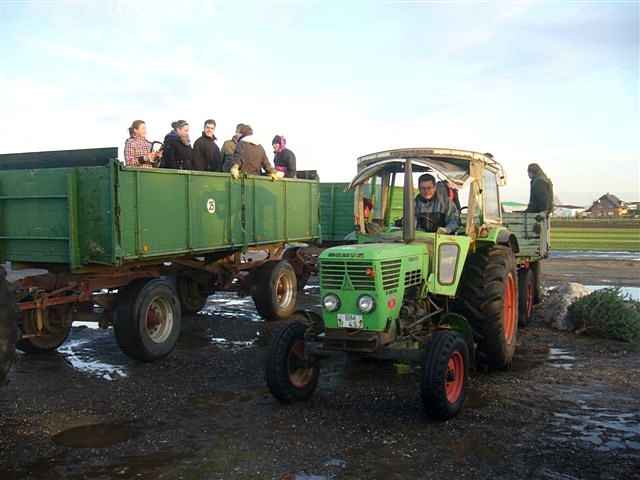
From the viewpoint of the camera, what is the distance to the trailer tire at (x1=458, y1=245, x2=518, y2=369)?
6469 mm

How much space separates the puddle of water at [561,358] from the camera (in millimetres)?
7160

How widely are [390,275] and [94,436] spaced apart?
8.82 feet

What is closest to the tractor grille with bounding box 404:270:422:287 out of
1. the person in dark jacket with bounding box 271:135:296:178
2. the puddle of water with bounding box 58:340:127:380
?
the puddle of water with bounding box 58:340:127:380

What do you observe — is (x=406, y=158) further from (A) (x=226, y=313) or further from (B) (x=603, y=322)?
(A) (x=226, y=313)

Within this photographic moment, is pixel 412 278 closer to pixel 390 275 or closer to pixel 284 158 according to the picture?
pixel 390 275

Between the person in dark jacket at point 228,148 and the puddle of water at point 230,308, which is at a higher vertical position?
the person in dark jacket at point 228,148

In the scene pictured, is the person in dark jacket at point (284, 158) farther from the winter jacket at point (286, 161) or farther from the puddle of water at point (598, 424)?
the puddle of water at point (598, 424)

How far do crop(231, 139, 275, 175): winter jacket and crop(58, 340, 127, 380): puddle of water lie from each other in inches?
125

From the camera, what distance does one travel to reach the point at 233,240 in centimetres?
884

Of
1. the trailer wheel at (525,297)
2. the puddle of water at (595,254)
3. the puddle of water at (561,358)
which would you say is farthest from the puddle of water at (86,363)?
the puddle of water at (595,254)

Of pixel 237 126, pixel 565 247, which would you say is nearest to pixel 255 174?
pixel 237 126

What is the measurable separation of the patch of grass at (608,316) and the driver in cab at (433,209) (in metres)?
3.31

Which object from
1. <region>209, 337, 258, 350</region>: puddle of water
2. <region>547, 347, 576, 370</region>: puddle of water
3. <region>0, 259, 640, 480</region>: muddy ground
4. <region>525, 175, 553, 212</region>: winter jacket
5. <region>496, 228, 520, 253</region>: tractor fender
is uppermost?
<region>525, 175, 553, 212</region>: winter jacket

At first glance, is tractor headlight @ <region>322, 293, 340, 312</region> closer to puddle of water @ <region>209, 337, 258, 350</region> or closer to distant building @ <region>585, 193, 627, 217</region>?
puddle of water @ <region>209, 337, 258, 350</region>
